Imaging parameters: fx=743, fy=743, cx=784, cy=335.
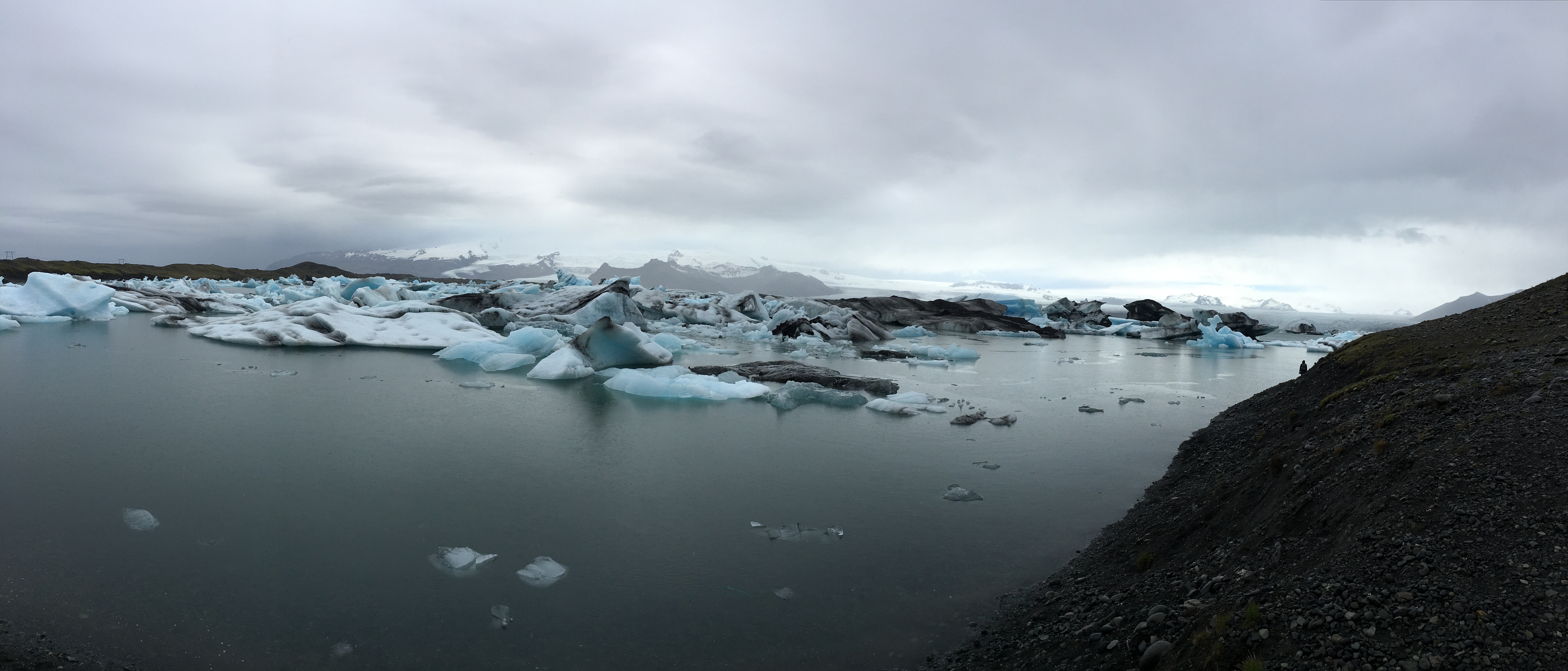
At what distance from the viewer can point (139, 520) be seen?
14.3ft

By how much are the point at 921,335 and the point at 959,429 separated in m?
19.5

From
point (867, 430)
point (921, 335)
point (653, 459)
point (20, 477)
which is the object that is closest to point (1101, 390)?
point (867, 430)

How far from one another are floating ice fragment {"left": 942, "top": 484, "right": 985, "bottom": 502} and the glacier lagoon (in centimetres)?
10

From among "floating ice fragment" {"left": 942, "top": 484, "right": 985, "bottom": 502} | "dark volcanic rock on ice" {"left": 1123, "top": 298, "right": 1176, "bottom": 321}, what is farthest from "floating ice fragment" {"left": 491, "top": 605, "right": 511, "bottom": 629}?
"dark volcanic rock on ice" {"left": 1123, "top": 298, "right": 1176, "bottom": 321}

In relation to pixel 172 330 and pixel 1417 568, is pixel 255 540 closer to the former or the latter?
pixel 1417 568

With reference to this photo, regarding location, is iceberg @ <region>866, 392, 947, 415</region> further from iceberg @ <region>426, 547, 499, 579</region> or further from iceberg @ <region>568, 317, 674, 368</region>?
iceberg @ <region>426, 547, 499, 579</region>

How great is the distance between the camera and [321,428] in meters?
7.20

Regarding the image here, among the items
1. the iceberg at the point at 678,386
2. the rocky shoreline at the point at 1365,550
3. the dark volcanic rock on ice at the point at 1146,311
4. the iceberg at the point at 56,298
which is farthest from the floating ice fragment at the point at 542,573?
the dark volcanic rock on ice at the point at 1146,311

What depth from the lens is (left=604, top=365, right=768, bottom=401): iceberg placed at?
9.85 metres

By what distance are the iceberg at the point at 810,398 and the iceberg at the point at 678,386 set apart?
1.37 ft

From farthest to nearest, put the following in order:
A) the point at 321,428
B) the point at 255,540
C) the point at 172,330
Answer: the point at 172,330 → the point at 321,428 → the point at 255,540

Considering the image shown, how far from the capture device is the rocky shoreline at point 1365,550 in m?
2.17

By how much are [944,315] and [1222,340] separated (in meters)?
10.6

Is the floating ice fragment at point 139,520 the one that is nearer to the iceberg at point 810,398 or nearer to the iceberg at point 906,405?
the iceberg at point 810,398
